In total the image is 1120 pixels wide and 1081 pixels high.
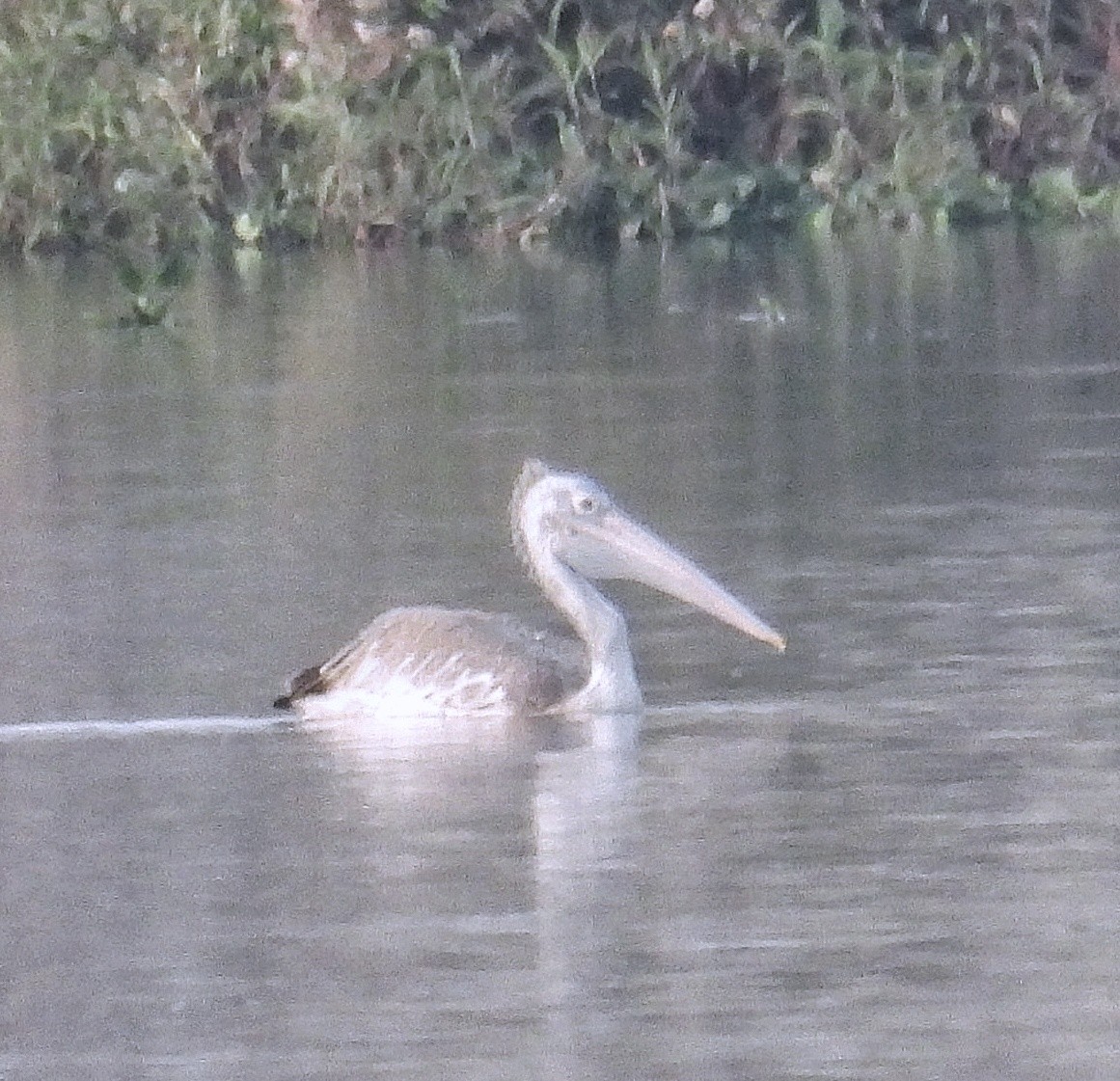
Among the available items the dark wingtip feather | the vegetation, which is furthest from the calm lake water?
the vegetation

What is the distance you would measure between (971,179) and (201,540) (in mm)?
14981

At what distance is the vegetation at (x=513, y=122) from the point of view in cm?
2586

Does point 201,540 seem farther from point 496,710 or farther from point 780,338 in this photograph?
point 780,338

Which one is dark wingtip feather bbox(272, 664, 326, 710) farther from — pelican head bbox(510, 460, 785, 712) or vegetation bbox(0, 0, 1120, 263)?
vegetation bbox(0, 0, 1120, 263)

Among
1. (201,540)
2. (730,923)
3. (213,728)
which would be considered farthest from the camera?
(201,540)

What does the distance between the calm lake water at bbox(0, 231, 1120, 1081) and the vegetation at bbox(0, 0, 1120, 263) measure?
8423 millimetres

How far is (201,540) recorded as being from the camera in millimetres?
12188

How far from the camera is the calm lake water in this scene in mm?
6492

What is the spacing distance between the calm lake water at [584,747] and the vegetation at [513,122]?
842 centimetres

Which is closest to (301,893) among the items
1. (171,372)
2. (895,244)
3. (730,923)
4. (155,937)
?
(155,937)

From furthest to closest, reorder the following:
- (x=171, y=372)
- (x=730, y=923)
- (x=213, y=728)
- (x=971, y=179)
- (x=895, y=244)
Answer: (x=971, y=179) → (x=895, y=244) → (x=171, y=372) → (x=213, y=728) → (x=730, y=923)

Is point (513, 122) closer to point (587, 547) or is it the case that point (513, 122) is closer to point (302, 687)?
point (587, 547)

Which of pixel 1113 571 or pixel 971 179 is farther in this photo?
pixel 971 179

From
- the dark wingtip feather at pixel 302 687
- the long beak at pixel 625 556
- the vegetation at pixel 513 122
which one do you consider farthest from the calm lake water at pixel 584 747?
the vegetation at pixel 513 122
